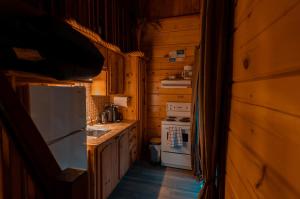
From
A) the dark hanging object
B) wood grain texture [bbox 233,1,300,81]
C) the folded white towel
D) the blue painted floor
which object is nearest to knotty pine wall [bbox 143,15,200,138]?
the folded white towel

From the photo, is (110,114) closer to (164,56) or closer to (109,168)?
(109,168)

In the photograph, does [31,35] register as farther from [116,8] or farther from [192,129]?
[192,129]

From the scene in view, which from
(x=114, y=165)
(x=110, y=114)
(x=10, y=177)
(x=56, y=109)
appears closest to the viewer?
(x=10, y=177)

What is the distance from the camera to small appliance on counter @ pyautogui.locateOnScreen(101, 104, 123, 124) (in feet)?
9.78

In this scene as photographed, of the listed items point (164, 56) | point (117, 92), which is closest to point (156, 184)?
point (117, 92)

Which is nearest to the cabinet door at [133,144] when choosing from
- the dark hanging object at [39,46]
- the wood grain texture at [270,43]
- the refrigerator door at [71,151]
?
the refrigerator door at [71,151]

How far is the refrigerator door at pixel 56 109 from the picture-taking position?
3.76 ft

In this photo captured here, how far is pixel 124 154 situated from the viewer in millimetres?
2680

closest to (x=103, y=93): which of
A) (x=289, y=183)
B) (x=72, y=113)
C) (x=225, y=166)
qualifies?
(x=72, y=113)

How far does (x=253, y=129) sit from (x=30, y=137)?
2.81 ft

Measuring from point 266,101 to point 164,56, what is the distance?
119 inches

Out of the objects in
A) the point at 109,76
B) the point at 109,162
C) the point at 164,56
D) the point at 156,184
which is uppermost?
the point at 164,56

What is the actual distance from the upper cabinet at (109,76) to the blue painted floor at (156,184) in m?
1.52

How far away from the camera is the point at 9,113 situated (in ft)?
1.46
